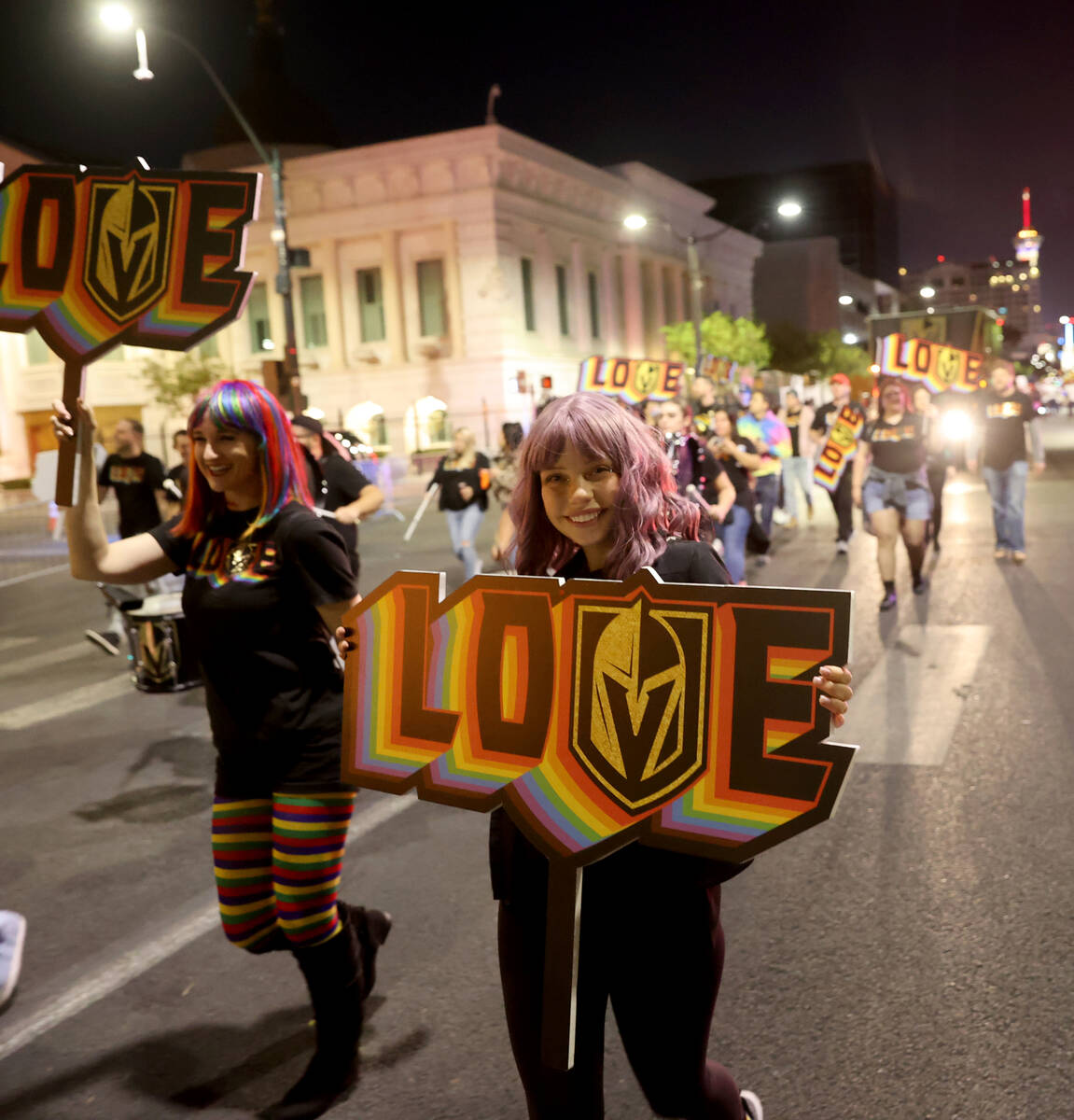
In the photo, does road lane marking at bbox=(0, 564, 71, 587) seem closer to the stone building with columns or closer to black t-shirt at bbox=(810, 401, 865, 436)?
black t-shirt at bbox=(810, 401, 865, 436)

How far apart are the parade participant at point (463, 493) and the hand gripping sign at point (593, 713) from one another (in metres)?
9.14

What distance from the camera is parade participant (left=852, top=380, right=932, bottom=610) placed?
9.03 meters

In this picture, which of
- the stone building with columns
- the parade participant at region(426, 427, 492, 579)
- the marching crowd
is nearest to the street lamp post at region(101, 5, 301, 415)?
the parade participant at region(426, 427, 492, 579)

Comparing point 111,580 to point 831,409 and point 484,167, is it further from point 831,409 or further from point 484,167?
point 484,167

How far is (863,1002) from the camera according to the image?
10.6ft

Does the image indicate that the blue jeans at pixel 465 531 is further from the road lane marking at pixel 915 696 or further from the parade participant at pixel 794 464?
the parade participant at pixel 794 464

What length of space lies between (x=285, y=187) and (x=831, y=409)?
3663 centimetres

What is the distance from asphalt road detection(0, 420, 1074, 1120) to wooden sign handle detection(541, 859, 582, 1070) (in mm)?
1036

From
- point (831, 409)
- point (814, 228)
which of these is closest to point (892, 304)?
point (814, 228)

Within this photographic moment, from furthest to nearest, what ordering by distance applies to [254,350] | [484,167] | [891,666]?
[254,350]
[484,167]
[891,666]

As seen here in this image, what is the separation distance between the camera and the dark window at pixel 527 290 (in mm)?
46906

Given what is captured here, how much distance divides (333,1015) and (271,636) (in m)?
1.03

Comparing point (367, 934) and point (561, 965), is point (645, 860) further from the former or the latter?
point (367, 934)

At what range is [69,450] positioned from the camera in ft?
9.15
